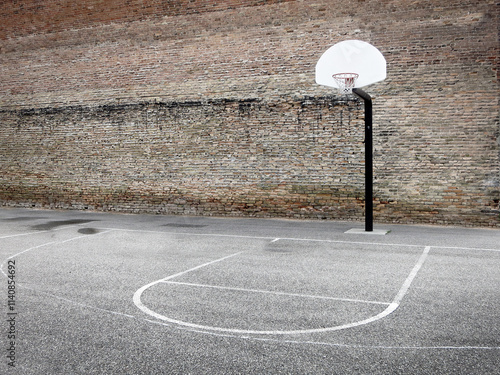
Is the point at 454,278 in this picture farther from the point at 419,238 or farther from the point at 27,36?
the point at 27,36

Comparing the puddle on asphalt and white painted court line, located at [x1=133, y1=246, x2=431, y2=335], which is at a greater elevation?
the puddle on asphalt

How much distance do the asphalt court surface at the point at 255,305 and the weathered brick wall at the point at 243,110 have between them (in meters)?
3.00

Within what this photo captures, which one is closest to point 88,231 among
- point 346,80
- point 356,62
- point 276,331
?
point 346,80

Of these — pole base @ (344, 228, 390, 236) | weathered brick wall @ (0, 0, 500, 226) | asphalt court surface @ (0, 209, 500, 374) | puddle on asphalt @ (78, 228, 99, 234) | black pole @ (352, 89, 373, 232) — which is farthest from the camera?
weathered brick wall @ (0, 0, 500, 226)

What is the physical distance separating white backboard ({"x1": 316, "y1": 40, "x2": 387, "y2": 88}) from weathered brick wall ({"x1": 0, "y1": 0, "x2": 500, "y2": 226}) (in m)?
1.58

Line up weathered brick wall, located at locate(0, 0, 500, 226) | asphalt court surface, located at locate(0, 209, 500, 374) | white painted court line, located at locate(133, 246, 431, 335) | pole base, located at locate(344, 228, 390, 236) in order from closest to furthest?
1. asphalt court surface, located at locate(0, 209, 500, 374)
2. white painted court line, located at locate(133, 246, 431, 335)
3. pole base, located at locate(344, 228, 390, 236)
4. weathered brick wall, located at locate(0, 0, 500, 226)

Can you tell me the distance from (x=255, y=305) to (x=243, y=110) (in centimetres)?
955

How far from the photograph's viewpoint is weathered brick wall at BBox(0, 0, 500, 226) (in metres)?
12.1

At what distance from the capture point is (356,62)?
11023mm

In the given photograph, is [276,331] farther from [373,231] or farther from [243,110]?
[243,110]

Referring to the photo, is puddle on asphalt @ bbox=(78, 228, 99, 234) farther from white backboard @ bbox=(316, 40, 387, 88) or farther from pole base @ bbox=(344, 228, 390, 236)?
white backboard @ bbox=(316, 40, 387, 88)

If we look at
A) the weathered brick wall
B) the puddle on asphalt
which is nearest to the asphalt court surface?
the puddle on asphalt

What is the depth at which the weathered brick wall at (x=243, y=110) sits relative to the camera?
1208 cm

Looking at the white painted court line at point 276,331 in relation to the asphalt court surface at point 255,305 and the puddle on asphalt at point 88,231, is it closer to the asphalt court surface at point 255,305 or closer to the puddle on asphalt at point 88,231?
the asphalt court surface at point 255,305
